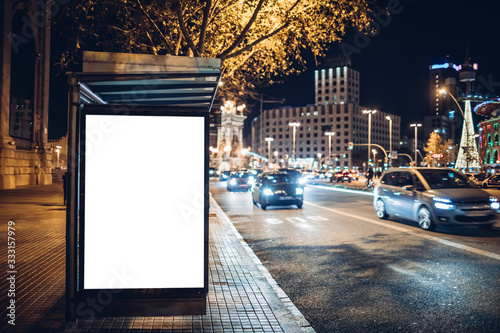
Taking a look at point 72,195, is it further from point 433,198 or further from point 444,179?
point 444,179

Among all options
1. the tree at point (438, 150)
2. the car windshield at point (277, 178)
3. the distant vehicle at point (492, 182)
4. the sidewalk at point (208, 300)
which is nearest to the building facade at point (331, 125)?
the tree at point (438, 150)

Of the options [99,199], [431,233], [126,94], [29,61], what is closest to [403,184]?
[431,233]

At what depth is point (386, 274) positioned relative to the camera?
6926 mm

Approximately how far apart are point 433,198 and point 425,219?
71 centimetres

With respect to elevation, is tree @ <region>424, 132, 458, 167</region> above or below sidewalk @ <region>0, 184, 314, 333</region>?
above

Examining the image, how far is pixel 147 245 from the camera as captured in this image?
4.43m

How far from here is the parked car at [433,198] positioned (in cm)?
1081

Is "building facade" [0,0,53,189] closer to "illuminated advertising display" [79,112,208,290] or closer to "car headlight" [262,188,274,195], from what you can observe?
"car headlight" [262,188,274,195]

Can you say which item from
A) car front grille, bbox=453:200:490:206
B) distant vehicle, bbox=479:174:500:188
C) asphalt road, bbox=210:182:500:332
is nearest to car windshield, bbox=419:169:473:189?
car front grille, bbox=453:200:490:206

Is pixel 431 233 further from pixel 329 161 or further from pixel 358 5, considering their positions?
pixel 329 161

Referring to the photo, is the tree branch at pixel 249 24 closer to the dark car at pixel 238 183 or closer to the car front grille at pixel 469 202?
the car front grille at pixel 469 202

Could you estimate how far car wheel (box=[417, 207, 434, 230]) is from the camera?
37.4 feet

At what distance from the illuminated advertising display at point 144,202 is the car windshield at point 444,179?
927 cm

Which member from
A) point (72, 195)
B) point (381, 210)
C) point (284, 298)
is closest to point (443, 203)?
point (381, 210)
